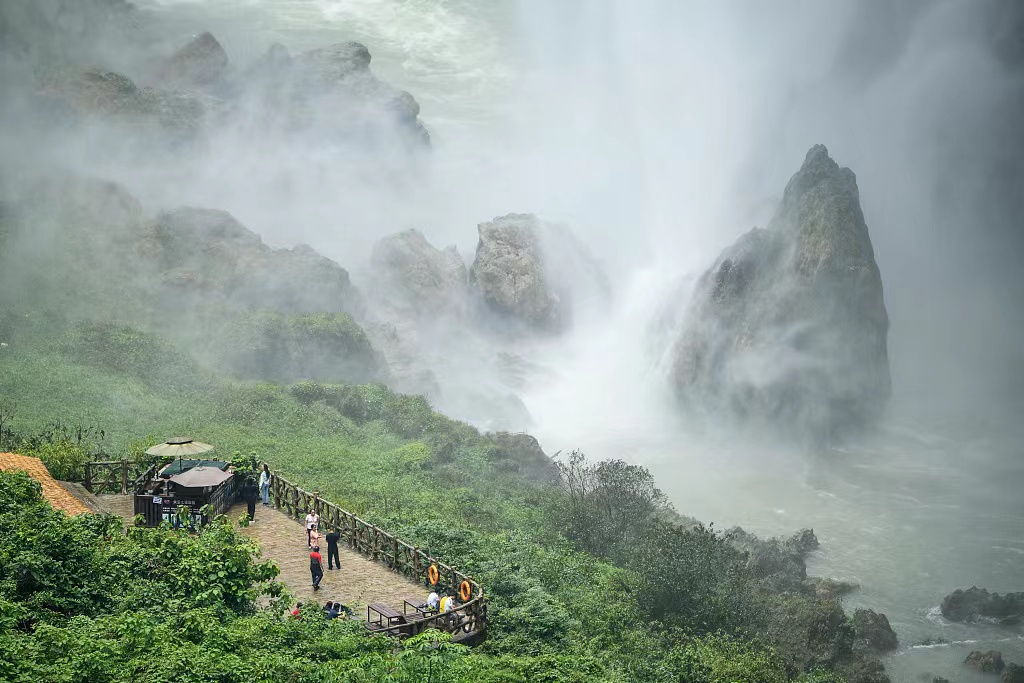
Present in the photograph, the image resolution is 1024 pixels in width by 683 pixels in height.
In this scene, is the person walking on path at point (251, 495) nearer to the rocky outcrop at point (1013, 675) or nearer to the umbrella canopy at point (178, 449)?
the umbrella canopy at point (178, 449)

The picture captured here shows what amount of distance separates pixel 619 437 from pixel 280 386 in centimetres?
2606

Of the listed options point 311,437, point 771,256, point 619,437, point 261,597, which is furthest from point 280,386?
point 771,256

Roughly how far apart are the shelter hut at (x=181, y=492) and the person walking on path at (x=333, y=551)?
3661 millimetres

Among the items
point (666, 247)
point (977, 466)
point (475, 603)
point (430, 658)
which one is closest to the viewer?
point (430, 658)

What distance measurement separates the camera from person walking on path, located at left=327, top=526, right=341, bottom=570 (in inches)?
986

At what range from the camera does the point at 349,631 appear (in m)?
20.4

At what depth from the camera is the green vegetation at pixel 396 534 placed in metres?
17.9

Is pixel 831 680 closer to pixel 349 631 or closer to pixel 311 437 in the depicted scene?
pixel 349 631

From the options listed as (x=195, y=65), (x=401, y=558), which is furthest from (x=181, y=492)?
(x=195, y=65)

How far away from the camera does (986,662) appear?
3594 centimetres

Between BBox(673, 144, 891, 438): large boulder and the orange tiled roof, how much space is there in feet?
186

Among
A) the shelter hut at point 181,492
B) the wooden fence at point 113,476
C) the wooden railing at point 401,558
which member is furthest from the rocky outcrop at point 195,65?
the shelter hut at point 181,492

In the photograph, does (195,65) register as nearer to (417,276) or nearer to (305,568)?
(417,276)

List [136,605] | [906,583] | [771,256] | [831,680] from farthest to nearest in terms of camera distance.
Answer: [771,256]
[906,583]
[831,680]
[136,605]
